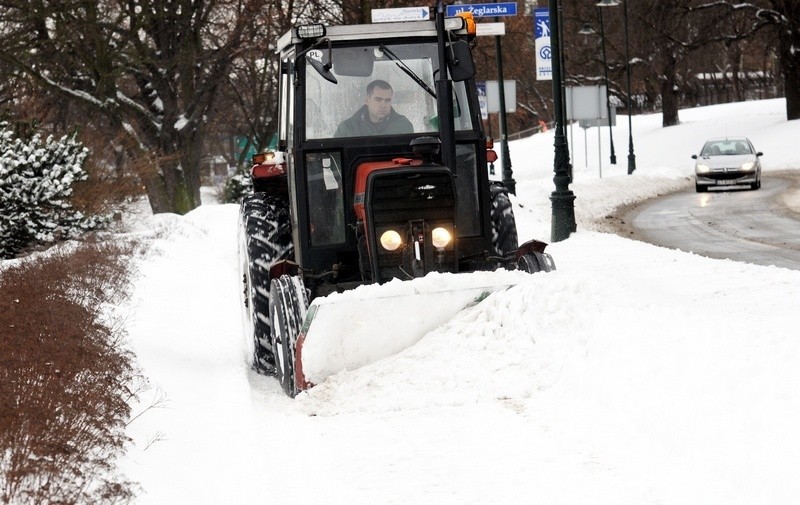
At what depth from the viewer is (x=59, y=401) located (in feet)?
18.9

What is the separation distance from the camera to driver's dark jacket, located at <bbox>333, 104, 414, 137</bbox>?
8641mm

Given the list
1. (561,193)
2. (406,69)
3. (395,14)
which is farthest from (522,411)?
(561,193)

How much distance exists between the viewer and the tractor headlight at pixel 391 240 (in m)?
8.07

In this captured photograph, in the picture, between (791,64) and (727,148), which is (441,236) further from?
(791,64)

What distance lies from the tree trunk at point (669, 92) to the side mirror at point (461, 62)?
2019 inches

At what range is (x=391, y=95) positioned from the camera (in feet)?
28.5

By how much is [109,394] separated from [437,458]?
184 centimetres

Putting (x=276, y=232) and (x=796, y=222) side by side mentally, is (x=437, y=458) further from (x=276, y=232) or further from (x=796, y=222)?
(x=796, y=222)

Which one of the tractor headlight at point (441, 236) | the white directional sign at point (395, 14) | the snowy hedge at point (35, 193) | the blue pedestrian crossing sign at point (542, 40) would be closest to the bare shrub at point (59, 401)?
the tractor headlight at point (441, 236)

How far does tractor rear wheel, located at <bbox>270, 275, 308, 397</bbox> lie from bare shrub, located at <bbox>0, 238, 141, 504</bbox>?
1001mm

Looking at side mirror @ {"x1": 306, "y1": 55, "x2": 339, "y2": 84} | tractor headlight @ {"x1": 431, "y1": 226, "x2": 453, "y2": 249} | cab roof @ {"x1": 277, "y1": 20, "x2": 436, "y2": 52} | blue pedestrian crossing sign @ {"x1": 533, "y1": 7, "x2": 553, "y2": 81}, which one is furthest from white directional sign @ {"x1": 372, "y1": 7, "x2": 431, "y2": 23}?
blue pedestrian crossing sign @ {"x1": 533, "y1": 7, "x2": 553, "y2": 81}

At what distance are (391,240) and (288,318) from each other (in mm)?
886

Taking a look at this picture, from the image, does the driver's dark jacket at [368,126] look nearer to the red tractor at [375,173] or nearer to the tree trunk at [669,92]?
the red tractor at [375,173]

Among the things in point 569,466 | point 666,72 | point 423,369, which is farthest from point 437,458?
point 666,72
